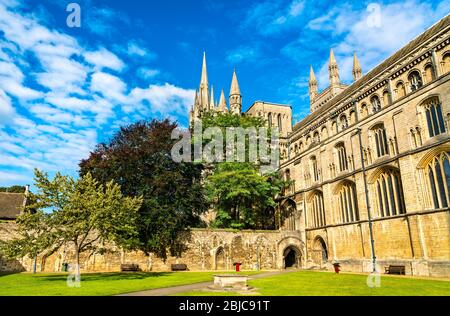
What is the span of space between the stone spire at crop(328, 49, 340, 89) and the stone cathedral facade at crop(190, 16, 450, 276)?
93.6 ft

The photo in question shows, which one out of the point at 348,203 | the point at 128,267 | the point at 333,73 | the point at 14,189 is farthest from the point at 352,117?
the point at 14,189

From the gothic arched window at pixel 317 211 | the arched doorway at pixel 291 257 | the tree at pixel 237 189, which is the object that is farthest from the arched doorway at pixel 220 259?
the gothic arched window at pixel 317 211

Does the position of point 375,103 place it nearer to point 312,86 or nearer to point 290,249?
point 290,249

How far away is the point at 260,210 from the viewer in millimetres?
44844

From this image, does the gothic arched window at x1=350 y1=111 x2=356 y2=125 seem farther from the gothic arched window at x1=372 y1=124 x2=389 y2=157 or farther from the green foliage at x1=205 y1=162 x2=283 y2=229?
the green foliage at x1=205 y1=162 x2=283 y2=229

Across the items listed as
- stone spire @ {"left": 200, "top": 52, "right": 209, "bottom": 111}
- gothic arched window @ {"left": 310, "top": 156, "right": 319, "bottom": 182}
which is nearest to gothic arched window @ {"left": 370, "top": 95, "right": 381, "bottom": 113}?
gothic arched window @ {"left": 310, "top": 156, "right": 319, "bottom": 182}

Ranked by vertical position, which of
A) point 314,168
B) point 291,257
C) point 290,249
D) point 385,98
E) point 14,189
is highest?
point 385,98

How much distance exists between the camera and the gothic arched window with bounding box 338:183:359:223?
33.5 metres

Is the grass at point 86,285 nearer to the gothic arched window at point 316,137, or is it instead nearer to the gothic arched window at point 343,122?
the gothic arched window at point 343,122

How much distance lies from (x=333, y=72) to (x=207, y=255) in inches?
2134

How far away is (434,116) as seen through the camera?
26.0 meters

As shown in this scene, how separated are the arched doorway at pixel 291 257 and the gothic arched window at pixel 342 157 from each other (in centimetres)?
1159

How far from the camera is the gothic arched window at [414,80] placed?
97.5 feet

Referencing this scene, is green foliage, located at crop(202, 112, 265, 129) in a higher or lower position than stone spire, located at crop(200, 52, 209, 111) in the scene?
lower
